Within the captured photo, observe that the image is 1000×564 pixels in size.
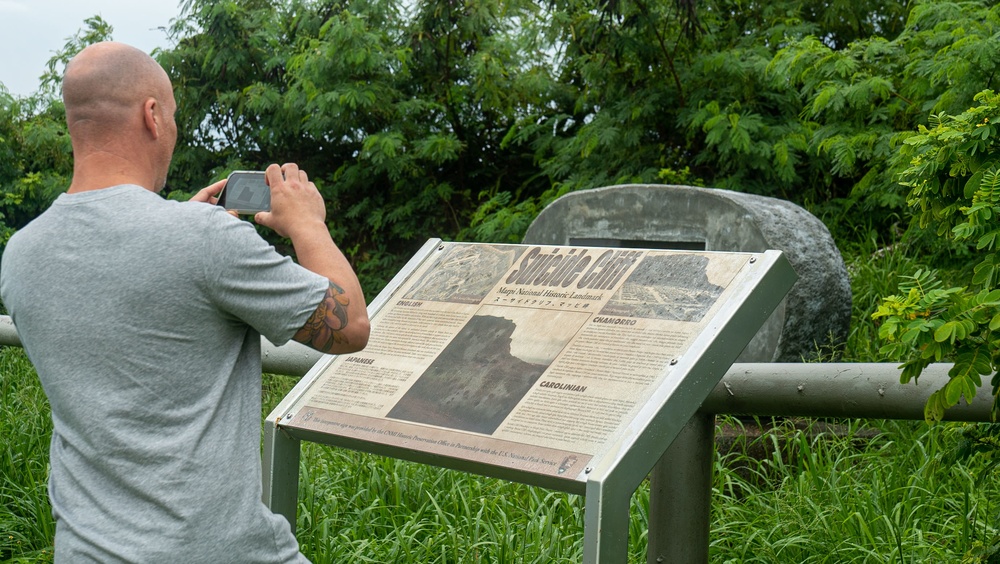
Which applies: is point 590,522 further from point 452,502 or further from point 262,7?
point 262,7

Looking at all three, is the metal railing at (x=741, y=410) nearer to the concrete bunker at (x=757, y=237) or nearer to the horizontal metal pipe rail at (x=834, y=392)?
the horizontal metal pipe rail at (x=834, y=392)

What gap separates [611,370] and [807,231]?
136 inches

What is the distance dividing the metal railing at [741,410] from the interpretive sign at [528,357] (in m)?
0.40

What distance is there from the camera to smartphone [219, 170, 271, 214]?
2.05m

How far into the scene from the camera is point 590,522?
6.20ft

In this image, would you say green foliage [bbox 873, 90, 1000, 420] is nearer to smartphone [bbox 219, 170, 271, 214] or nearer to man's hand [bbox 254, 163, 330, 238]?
man's hand [bbox 254, 163, 330, 238]

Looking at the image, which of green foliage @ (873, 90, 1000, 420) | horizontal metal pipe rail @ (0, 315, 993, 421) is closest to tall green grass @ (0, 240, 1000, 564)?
horizontal metal pipe rail @ (0, 315, 993, 421)

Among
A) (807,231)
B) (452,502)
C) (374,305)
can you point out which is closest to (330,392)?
(374,305)

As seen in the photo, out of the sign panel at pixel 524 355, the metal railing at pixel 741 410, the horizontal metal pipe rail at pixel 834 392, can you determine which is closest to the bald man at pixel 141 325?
the sign panel at pixel 524 355

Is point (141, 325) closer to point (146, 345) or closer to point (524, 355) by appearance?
point (146, 345)

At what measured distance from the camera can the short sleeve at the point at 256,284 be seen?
5.52ft

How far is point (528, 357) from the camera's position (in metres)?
2.28

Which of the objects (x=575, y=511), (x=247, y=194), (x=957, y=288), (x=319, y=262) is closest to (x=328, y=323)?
(x=319, y=262)

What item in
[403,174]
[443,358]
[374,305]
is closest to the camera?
[443,358]
